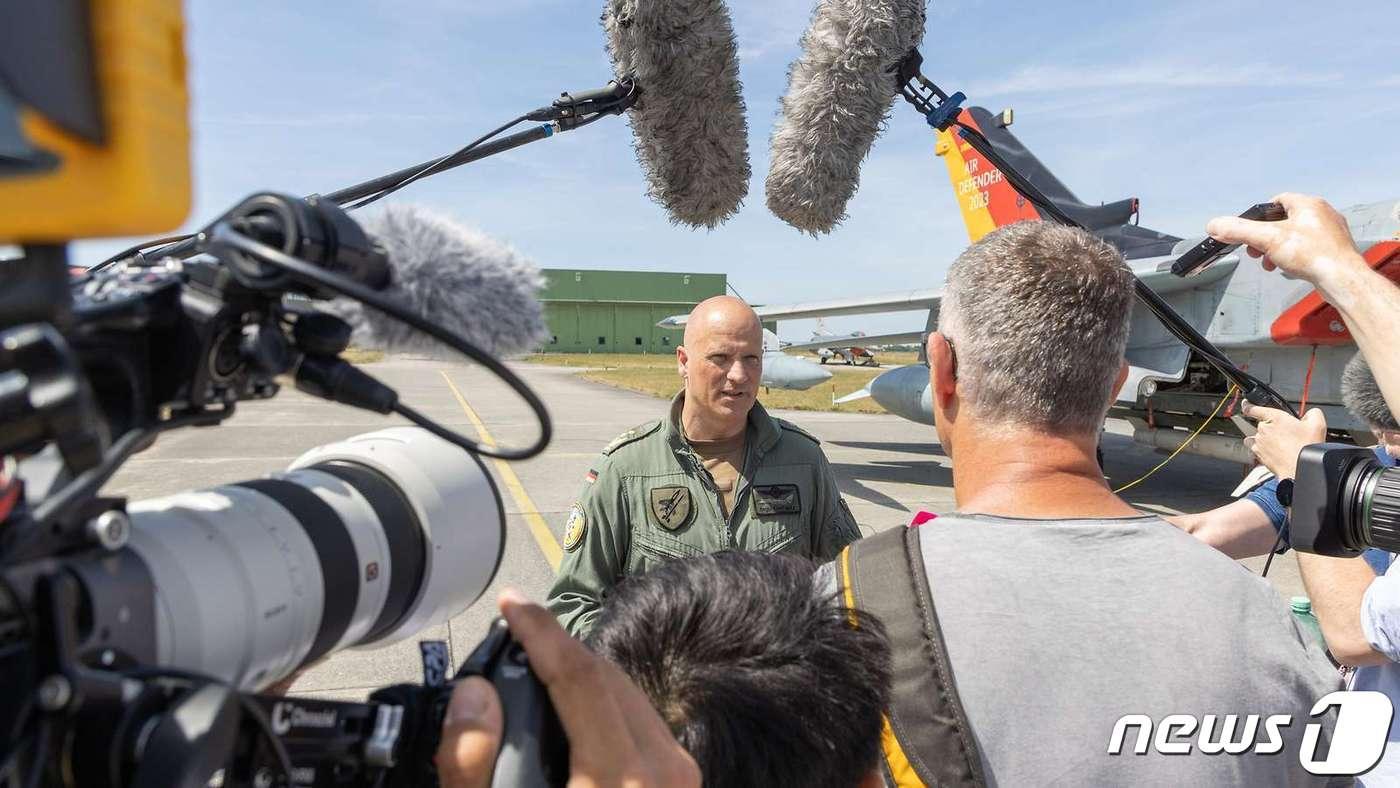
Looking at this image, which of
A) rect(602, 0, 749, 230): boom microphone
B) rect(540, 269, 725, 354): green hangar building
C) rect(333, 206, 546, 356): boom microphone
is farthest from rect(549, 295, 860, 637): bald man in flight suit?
rect(540, 269, 725, 354): green hangar building

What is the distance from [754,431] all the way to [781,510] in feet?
1.18

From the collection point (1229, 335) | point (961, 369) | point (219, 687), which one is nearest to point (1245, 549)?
point (961, 369)

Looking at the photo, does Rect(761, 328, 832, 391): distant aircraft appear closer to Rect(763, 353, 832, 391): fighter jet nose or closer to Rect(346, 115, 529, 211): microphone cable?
Rect(763, 353, 832, 391): fighter jet nose

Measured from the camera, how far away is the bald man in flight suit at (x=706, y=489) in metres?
2.81

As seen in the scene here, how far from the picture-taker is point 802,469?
119 inches

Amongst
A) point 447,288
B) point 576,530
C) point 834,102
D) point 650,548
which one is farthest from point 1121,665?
point 576,530

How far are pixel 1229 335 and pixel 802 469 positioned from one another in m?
8.07

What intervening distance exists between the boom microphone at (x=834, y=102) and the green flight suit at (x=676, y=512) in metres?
1.02

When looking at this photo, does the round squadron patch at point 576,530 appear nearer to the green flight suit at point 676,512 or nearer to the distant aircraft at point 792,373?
the green flight suit at point 676,512

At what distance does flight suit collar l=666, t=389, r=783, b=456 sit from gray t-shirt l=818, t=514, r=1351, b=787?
175 cm

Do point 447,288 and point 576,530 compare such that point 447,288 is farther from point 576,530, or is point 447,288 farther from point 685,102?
point 576,530

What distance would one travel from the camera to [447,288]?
2.88 feet
